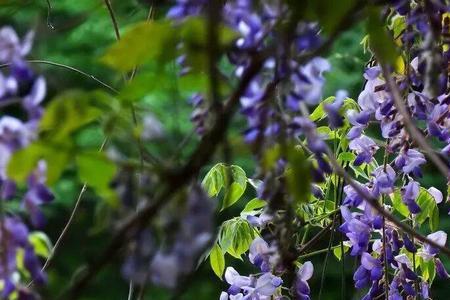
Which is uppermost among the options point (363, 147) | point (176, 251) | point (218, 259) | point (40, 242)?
point (176, 251)

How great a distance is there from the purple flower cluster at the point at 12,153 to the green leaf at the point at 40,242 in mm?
45

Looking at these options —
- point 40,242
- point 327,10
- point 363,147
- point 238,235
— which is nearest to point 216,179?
→ point 238,235

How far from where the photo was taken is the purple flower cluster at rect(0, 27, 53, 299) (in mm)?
473

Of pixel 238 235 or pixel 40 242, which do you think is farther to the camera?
pixel 238 235

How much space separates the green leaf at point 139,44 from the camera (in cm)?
46

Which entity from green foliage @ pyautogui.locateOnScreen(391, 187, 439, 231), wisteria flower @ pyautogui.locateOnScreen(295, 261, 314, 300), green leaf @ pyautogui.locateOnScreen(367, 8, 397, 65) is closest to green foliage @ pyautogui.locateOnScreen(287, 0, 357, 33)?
green leaf @ pyautogui.locateOnScreen(367, 8, 397, 65)

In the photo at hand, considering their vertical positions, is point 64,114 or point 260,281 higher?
point 64,114

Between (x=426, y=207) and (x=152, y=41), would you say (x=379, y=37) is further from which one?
(x=426, y=207)

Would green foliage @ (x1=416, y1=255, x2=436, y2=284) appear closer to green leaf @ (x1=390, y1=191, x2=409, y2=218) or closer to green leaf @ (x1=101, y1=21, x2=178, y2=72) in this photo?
green leaf @ (x1=390, y1=191, x2=409, y2=218)

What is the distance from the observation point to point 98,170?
0.46 meters

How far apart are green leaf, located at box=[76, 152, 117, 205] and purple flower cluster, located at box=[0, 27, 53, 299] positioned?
4 cm

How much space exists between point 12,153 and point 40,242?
14 cm

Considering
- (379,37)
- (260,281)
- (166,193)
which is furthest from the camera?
(260,281)

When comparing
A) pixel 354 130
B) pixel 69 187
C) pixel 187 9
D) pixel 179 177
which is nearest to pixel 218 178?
pixel 354 130
